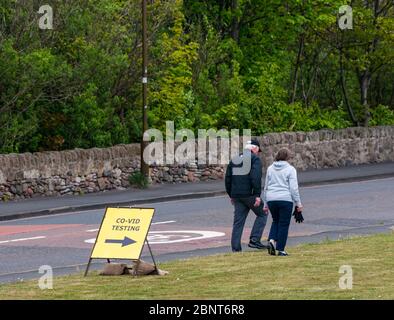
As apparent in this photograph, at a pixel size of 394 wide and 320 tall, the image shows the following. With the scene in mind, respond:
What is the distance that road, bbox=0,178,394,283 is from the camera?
2038cm

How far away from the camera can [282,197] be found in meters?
19.4

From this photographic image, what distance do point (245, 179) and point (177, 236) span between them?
3407 mm

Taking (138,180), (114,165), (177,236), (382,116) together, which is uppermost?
(177,236)

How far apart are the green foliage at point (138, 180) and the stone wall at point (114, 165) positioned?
0.14 metres

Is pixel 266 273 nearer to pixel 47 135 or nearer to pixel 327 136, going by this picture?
pixel 47 135

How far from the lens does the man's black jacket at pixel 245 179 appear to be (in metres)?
20.1

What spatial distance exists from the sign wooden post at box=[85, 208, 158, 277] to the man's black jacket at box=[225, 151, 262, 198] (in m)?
3.17

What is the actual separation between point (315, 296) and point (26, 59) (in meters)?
19.3
